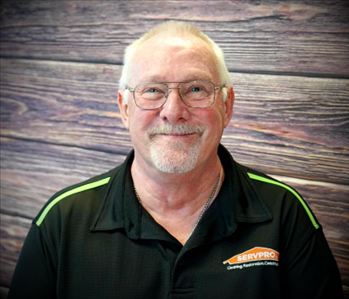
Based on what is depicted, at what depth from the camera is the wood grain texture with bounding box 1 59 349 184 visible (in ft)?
3.96

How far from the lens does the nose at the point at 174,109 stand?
963mm

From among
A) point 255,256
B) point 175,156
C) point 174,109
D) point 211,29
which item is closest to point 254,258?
point 255,256

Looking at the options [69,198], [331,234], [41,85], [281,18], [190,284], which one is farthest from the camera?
[41,85]

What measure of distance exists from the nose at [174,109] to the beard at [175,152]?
0.9 inches

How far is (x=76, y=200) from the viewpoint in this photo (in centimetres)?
106

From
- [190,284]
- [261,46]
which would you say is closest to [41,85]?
[261,46]

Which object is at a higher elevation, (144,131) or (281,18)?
(281,18)

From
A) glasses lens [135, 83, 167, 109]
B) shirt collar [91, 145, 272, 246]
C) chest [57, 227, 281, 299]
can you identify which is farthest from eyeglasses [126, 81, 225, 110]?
chest [57, 227, 281, 299]

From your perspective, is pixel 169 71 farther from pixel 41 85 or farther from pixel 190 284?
pixel 41 85

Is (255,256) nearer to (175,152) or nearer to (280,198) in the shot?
(280,198)

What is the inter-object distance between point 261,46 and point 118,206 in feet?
2.37

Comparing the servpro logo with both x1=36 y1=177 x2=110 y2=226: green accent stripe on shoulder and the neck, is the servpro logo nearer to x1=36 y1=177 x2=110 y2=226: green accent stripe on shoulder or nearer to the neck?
the neck

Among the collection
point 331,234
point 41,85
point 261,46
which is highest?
point 261,46

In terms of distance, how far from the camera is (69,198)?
3.49 feet
